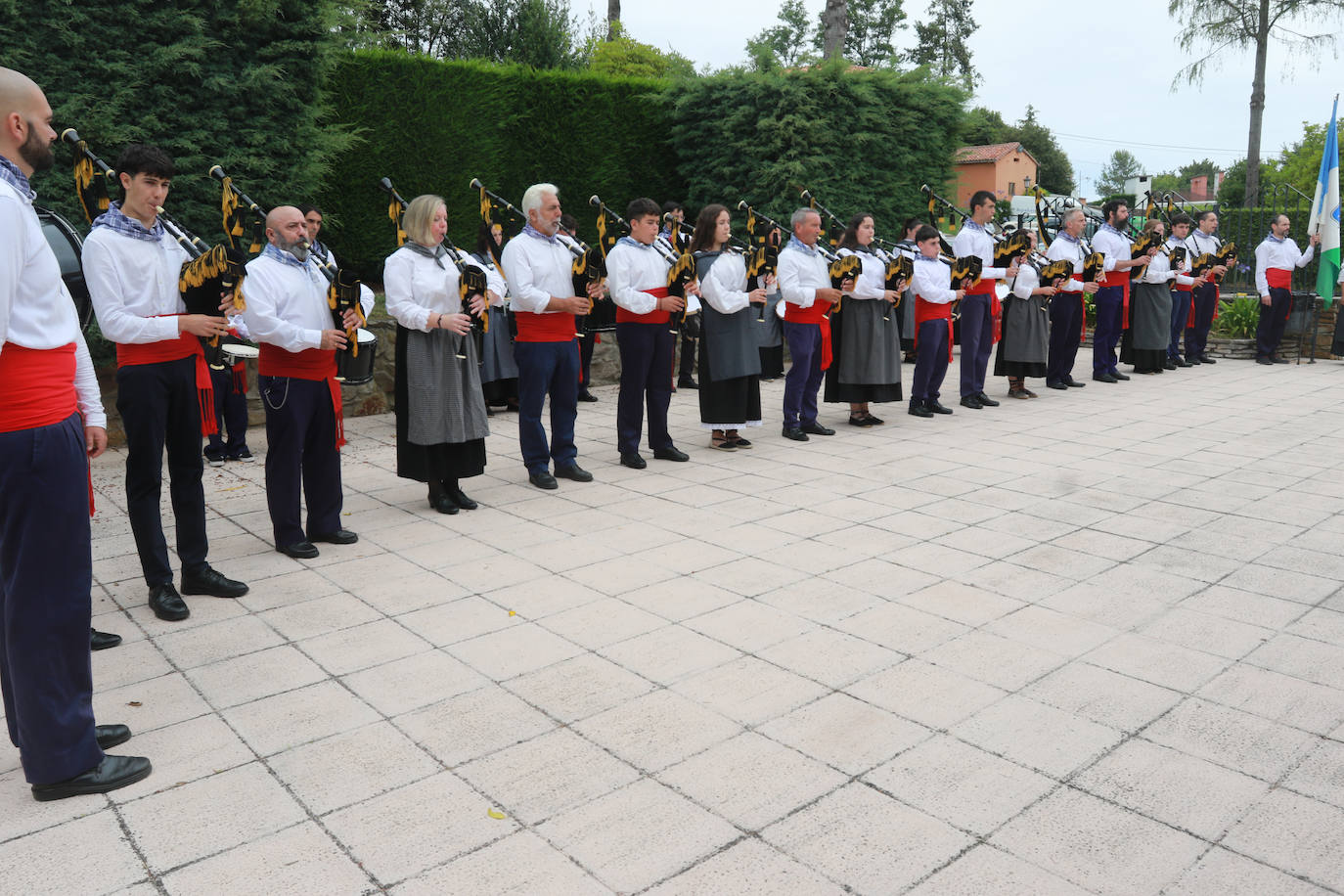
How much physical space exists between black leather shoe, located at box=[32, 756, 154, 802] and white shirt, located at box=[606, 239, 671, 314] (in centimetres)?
446

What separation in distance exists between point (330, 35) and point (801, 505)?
234 inches

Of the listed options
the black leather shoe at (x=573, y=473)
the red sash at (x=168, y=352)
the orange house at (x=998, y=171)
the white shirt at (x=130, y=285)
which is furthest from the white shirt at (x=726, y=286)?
the orange house at (x=998, y=171)

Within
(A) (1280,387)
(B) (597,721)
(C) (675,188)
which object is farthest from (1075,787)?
(C) (675,188)

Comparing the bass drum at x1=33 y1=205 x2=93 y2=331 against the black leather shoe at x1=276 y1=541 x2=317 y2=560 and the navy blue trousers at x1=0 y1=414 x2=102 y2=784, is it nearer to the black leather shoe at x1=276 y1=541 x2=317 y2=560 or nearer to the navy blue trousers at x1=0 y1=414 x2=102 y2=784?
the black leather shoe at x1=276 y1=541 x2=317 y2=560

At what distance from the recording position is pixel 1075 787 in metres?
2.93

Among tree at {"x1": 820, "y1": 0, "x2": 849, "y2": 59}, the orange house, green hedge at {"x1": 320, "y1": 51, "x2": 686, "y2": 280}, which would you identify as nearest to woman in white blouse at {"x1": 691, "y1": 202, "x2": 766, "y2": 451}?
green hedge at {"x1": 320, "y1": 51, "x2": 686, "y2": 280}

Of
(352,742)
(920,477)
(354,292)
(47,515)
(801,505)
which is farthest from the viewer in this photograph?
(920,477)

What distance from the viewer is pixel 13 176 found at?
110 inches

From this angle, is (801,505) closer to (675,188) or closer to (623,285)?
(623,285)

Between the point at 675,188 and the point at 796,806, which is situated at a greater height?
the point at 675,188

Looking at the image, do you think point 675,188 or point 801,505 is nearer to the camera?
point 801,505

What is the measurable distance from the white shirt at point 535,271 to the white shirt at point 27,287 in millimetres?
3575

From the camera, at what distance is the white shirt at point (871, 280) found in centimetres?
839

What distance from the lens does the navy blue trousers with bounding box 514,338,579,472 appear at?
6609mm
